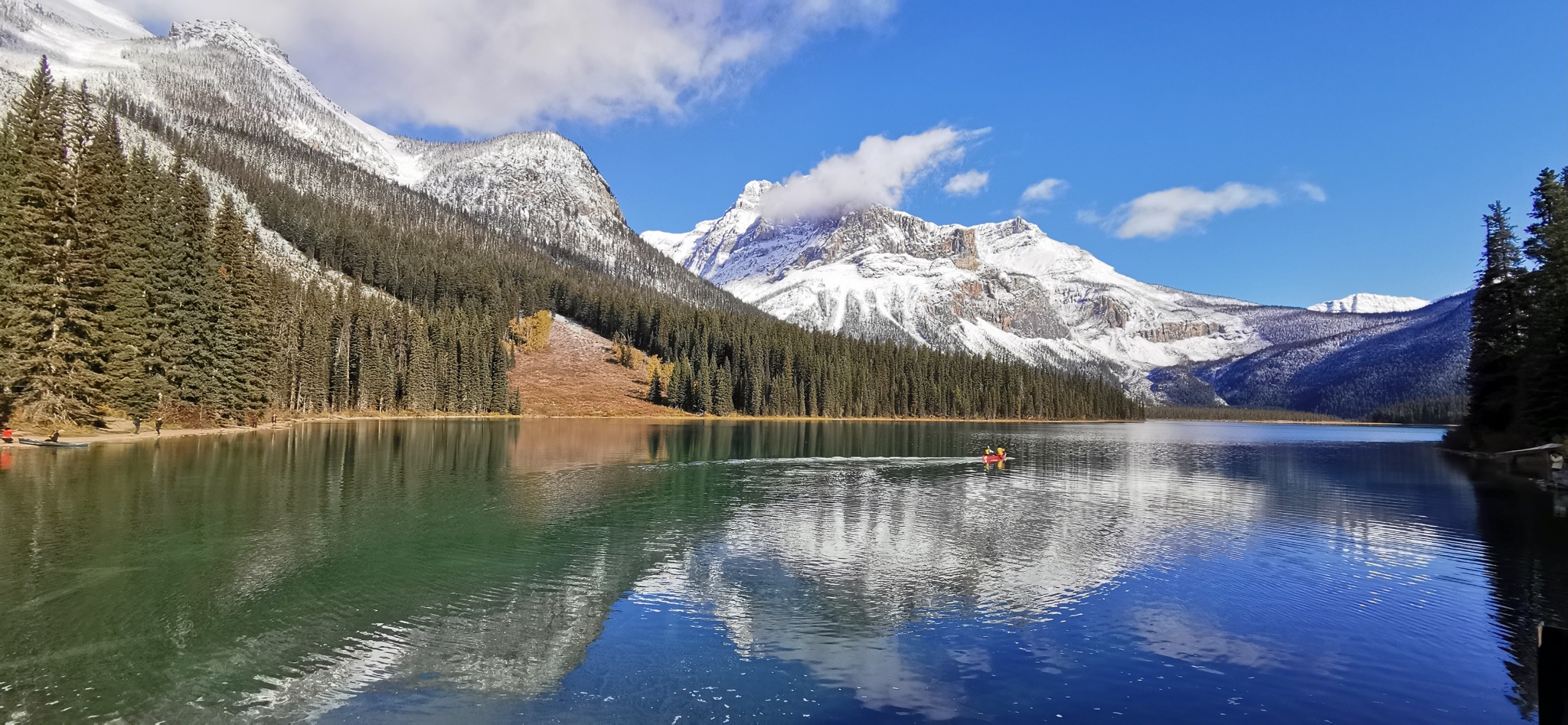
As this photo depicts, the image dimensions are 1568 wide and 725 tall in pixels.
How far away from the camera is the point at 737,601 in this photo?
18.9 meters

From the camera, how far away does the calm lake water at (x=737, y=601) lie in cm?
1275

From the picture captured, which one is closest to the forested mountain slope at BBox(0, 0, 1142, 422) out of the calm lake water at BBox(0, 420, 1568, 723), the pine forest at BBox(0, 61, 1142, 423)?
the pine forest at BBox(0, 61, 1142, 423)

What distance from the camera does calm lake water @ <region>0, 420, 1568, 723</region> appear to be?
12.8 m

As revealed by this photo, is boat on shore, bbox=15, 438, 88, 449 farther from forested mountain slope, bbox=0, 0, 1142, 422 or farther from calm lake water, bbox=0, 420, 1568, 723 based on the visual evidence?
calm lake water, bbox=0, 420, 1568, 723

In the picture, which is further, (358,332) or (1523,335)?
(358,332)

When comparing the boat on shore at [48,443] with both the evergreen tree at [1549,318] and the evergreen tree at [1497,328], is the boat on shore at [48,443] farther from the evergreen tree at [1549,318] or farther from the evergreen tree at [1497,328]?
the evergreen tree at [1497,328]

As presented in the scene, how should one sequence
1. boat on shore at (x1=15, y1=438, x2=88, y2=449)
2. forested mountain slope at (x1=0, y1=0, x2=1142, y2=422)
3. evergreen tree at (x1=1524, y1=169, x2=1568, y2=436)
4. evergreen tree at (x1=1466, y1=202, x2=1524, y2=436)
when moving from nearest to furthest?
boat on shore at (x1=15, y1=438, x2=88, y2=449), forested mountain slope at (x1=0, y1=0, x2=1142, y2=422), evergreen tree at (x1=1524, y1=169, x2=1568, y2=436), evergreen tree at (x1=1466, y1=202, x2=1524, y2=436)

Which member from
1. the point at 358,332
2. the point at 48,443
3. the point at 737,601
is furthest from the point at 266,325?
the point at 737,601

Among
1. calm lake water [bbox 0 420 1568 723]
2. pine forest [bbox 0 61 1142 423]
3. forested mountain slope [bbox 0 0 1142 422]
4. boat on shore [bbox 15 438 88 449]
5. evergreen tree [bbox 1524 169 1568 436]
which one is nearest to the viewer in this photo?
calm lake water [bbox 0 420 1568 723]

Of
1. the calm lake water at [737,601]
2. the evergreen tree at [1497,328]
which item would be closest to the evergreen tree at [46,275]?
the calm lake water at [737,601]

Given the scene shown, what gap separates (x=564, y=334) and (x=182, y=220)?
398 ft

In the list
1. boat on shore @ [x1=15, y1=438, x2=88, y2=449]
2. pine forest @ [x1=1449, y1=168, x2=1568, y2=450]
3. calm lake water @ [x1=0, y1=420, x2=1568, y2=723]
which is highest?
pine forest @ [x1=1449, y1=168, x2=1568, y2=450]

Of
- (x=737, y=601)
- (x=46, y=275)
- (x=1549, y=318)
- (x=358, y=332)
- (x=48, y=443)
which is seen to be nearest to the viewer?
(x=737, y=601)

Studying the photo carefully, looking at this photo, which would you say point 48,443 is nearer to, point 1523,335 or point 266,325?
point 266,325
